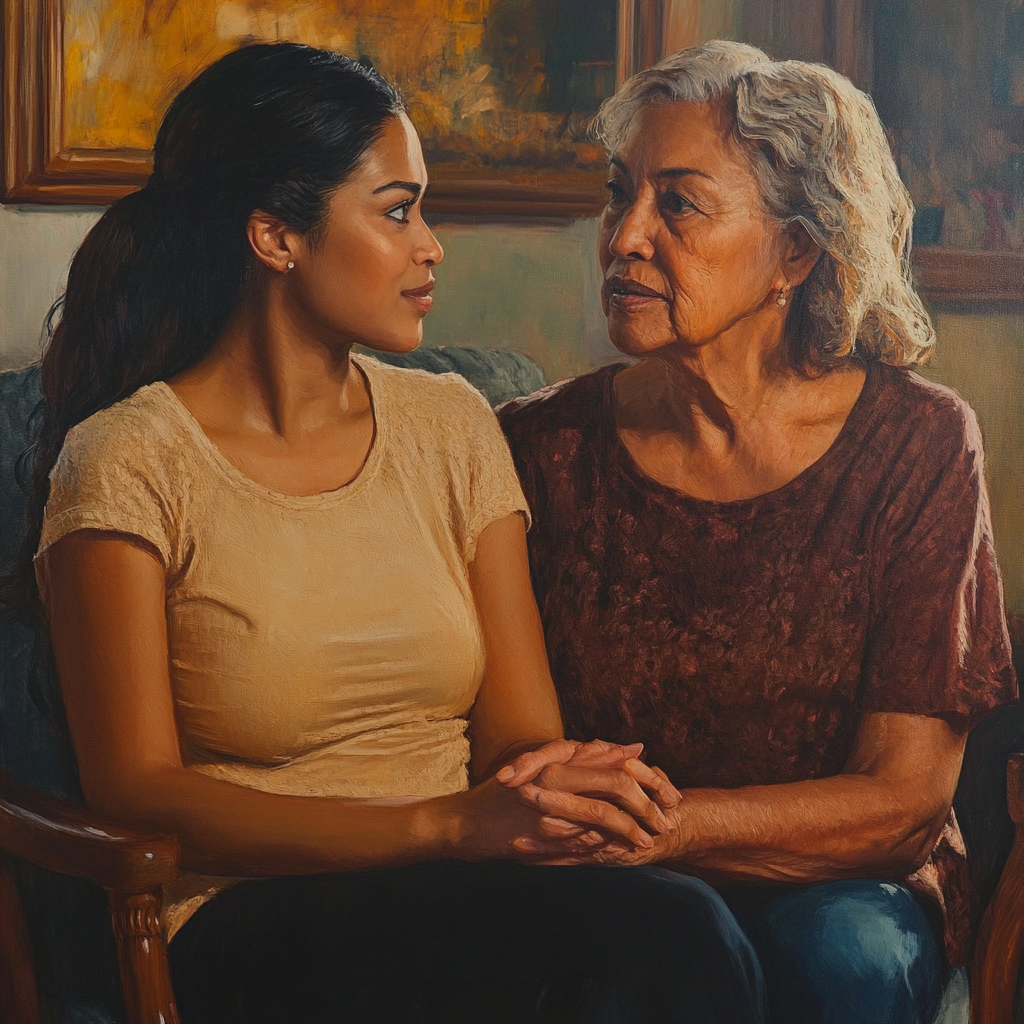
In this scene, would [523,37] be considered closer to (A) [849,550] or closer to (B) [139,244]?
(B) [139,244]

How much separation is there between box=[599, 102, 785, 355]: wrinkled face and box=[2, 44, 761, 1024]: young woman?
0.30 metres

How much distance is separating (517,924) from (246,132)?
1090 mm

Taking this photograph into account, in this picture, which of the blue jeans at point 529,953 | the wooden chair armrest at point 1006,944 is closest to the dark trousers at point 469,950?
the blue jeans at point 529,953

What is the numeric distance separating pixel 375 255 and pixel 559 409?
0.40 meters

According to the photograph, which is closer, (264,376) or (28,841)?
(28,841)

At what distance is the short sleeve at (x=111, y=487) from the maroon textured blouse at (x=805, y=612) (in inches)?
22.6

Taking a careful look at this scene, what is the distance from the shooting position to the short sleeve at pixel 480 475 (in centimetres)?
176

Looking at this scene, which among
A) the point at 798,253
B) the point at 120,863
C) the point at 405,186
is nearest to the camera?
the point at 120,863

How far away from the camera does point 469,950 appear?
1495 mm

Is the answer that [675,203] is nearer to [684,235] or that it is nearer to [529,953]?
[684,235]

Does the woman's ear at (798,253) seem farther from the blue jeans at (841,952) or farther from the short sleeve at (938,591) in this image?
the blue jeans at (841,952)

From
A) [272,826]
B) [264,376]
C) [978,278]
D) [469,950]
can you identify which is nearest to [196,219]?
[264,376]

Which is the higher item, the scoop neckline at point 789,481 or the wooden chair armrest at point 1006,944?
the scoop neckline at point 789,481

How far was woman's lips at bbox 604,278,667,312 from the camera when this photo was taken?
69.2 inches
